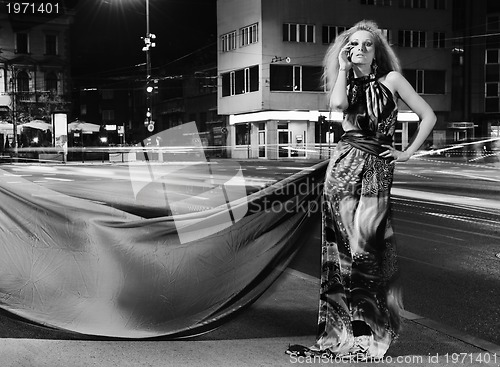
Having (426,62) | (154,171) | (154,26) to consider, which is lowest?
(154,171)

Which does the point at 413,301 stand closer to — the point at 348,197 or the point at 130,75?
the point at 348,197

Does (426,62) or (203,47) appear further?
(203,47)

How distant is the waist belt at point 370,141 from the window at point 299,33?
46754mm

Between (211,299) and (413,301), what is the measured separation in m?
2.24

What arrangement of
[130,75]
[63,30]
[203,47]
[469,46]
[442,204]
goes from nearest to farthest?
[442,204] < [469,46] < [203,47] < [63,30] < [130,75]

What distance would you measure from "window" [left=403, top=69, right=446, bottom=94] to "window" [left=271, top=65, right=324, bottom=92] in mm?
8886

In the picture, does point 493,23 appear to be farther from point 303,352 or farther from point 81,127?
point 303,352

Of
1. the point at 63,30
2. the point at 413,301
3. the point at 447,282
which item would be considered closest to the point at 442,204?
the point at 447,282

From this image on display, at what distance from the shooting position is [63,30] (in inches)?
2630

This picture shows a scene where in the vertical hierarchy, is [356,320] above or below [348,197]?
below

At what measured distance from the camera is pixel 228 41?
52.6 metres

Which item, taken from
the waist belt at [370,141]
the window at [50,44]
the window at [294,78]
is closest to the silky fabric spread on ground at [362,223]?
the waist belt at [370,141]

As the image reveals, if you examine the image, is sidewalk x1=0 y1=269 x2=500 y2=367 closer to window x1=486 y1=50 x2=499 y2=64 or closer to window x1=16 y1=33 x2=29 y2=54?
window x1=486 y1=50 x2=499 y2=64

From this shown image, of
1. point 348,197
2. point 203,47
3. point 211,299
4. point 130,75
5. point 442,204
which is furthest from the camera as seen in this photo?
point 130,75
